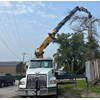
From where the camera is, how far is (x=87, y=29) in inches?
1359

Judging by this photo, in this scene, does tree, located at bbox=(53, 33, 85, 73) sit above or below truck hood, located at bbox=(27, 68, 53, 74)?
above

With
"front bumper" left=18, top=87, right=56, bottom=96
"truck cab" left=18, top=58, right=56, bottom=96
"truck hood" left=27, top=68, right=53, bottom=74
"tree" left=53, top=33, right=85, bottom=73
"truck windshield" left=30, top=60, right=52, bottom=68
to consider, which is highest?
"tree" left=53, top=33, right=85, bottom=73

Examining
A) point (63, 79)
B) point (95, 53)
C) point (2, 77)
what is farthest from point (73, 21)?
point (63, 79)

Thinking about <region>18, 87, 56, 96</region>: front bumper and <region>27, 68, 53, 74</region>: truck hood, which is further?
<region>27, 68, 53, 74</region>: truck hood

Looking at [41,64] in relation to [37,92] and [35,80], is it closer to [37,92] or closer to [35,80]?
[35,80]

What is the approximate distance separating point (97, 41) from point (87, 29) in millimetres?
2142

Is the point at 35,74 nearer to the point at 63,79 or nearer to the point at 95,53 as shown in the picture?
the point at 63,79

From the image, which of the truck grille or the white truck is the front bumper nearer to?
the white truck

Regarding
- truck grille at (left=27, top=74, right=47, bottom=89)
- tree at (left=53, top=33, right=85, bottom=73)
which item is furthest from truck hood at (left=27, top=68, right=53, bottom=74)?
tree at (left=53, top=33, right=85, bottom=73)

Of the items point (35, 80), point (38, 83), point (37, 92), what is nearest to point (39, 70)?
point (35, 80)

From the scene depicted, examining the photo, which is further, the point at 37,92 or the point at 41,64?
the point at 41,64

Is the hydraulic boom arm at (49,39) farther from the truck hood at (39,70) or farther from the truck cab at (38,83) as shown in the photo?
the truck cab at (38,83)

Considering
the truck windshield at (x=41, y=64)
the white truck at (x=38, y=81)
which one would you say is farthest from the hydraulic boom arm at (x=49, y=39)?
the white truck at (x=38, y=81)

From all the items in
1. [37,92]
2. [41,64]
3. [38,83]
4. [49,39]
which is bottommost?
[37,92]
